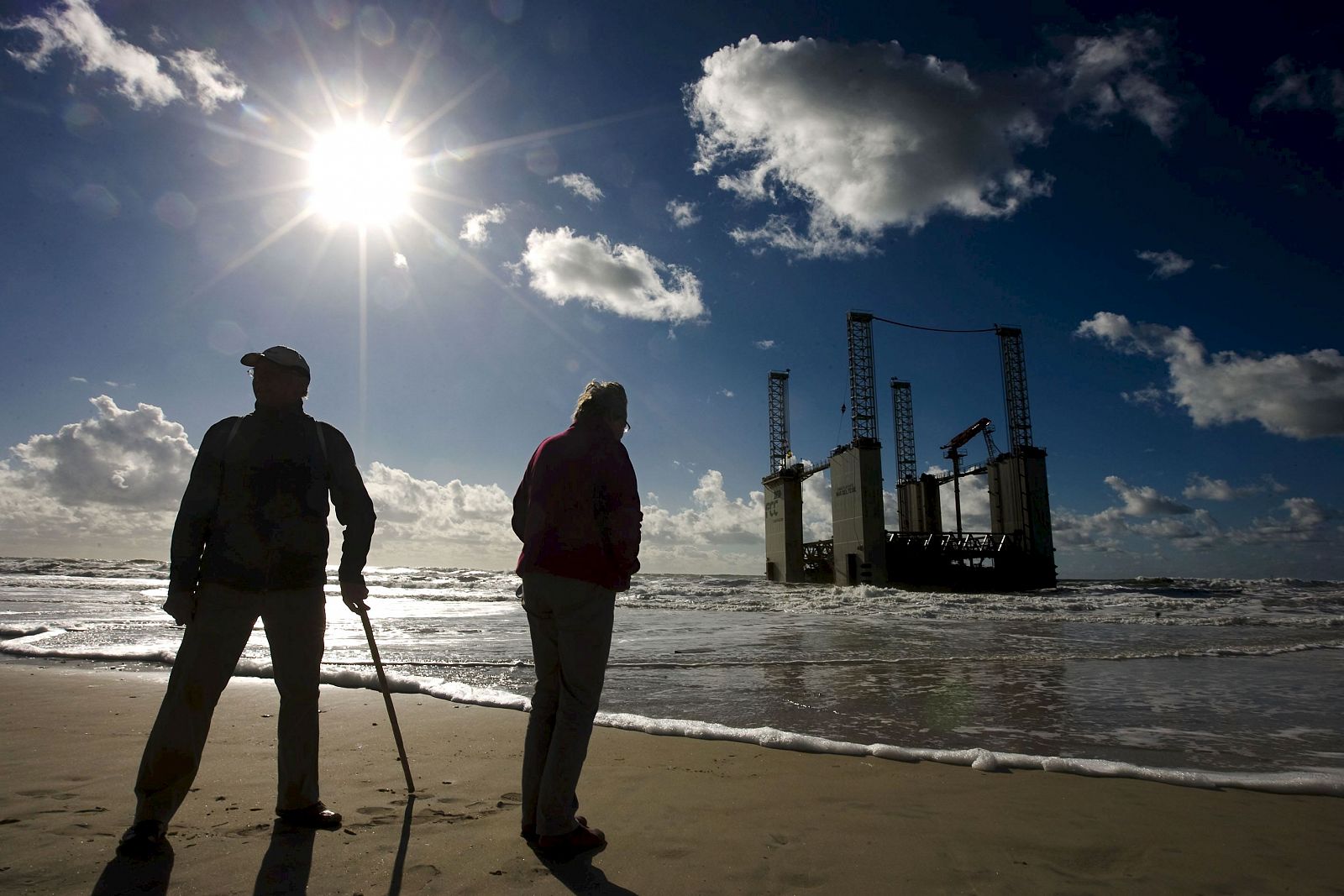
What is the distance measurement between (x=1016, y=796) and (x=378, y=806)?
2716 mm

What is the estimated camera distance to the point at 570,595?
2.43m

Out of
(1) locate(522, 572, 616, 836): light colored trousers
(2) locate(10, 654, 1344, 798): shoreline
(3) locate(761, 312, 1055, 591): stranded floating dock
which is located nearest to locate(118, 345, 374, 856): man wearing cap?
(1) locate(522, 572, 616, 836): light colored trousers

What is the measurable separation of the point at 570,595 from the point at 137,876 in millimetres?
1495

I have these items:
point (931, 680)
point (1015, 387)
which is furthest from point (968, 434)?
point (931, 680)

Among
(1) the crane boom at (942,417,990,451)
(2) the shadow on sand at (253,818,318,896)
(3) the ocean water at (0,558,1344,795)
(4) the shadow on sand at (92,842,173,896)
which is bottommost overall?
(3) the ocean water at (0,558,1344,795)

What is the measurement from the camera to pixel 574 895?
2.00 meters

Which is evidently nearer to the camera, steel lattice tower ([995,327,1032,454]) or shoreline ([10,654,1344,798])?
shoreline ([10,654,1344,798])

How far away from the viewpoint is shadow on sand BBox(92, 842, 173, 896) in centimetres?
196

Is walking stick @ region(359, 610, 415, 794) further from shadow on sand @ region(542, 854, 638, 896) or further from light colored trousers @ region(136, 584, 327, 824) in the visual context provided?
shadow on sand @ region(542, 854, 638, 896)

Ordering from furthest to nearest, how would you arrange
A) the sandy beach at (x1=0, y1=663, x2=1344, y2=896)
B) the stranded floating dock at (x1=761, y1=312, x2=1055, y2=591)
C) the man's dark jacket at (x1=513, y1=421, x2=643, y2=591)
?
the stranded floating dock at (x1=761, y1=312, x2=1055, y2=591), the man's dark jacket at (x1=513, y1=421, x2=643, y2=591), the sandy beach at (x1=0, y1=663, x2=1344, y2=896)

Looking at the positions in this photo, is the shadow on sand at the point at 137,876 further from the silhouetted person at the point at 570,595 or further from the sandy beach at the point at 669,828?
the silhouetted person at the point at 570,595

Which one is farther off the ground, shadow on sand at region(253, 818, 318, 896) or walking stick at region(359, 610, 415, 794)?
walking stick at region(359, 610, 415, 794)

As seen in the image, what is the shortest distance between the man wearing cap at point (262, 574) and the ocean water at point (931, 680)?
2302mm

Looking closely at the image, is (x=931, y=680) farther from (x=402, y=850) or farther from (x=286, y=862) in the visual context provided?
(x=286, y=862)
